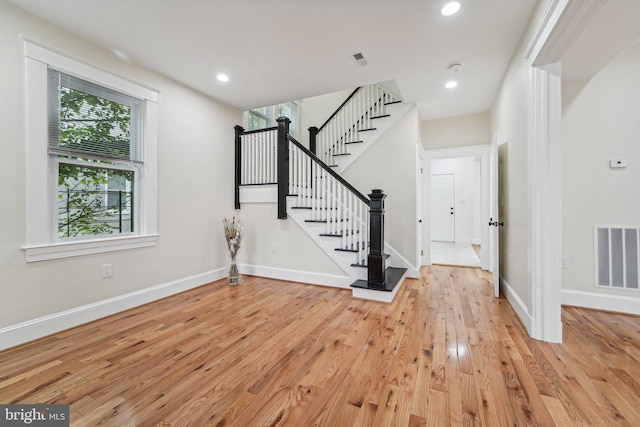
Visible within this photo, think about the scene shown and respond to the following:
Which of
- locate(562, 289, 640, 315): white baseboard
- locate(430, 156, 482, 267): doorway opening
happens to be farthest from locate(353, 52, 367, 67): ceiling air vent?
locate(430, 156, 482, 267): doorway opening

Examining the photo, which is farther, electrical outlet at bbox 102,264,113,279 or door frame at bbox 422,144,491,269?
door frame at bbox 422,144,491,269

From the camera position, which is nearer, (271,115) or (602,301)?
(602,301)

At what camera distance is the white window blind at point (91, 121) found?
2.35 m

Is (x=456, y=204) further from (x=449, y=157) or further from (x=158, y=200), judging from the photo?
(x=158, y=200)

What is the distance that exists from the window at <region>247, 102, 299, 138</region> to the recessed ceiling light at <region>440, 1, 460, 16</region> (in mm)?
3573

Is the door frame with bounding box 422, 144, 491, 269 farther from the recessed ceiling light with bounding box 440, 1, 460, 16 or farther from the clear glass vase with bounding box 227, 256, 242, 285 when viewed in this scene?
the clear glass vase with bounding box 227, 256, 242, 285

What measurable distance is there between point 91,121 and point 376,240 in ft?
10.5

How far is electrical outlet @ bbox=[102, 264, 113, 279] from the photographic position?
266 cm

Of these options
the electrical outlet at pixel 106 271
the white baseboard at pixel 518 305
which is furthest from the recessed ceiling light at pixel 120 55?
the white baseboard at pixel 518 305

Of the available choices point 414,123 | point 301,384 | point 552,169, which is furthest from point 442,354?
point 414,123

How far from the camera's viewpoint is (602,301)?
2.74 metres
